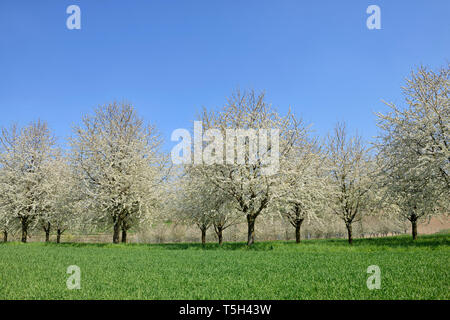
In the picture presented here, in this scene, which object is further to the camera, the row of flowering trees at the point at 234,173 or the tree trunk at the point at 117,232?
the tree trunk at the point at 117,232

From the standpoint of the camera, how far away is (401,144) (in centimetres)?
2261

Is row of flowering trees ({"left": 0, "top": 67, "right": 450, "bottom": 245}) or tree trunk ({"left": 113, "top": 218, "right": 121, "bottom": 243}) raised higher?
row of flowering trees ({"left": 0, "top": 67, "right": 450, "bottom": 245})

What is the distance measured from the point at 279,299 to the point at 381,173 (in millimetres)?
21428

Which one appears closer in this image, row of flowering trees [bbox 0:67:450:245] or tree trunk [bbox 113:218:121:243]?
row of flowering trees [bbox 0:67:450:245]

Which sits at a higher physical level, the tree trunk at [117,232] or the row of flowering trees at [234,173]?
the row of flowering trees at [234,173]

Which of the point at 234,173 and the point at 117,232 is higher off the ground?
the point at 234,173

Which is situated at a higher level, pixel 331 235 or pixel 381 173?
pixel 381 173

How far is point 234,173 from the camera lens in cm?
2217

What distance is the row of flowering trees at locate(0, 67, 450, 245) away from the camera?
2153cm

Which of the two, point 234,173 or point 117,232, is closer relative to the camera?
point 234,173

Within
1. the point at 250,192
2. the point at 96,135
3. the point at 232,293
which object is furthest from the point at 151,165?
the point at 232,293

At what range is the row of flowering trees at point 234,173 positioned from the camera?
2153cm
